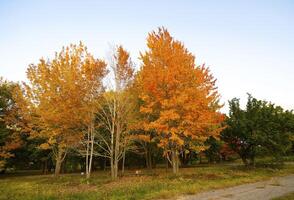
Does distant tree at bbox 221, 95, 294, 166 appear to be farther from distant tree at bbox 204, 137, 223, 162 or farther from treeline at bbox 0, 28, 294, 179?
distant tree at bbox 204, 137, 223, 162

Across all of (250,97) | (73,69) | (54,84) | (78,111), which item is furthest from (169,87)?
(250,97)

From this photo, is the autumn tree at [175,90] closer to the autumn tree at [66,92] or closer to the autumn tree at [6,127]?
the autumn tree at [66,92]

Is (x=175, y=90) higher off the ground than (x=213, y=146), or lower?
higher

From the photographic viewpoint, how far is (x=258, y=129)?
23.3 m

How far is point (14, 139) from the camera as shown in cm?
2977

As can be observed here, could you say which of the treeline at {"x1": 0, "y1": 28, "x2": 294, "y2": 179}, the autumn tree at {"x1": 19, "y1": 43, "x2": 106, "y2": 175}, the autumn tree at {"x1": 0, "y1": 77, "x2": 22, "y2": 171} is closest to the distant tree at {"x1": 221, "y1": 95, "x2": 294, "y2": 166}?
the treeline at {"x1": 0, "y1": 28, "x2": 294, "y2": 179}

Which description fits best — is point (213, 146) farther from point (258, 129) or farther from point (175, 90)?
point (175, 90)

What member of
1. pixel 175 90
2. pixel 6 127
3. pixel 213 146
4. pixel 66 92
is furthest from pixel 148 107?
pixel 213 146

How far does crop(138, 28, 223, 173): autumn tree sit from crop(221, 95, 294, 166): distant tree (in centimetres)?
785

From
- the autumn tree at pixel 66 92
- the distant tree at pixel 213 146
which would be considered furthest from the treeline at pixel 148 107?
the distant tree at pixel 213 146

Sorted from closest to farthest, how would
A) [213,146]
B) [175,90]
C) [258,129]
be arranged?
[175,90] < [258,129] < [213,146]

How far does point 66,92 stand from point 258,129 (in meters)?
18.8

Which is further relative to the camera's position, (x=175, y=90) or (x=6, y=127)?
(x=6, y=127)

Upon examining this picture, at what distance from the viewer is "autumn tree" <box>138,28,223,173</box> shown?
51.7ft
